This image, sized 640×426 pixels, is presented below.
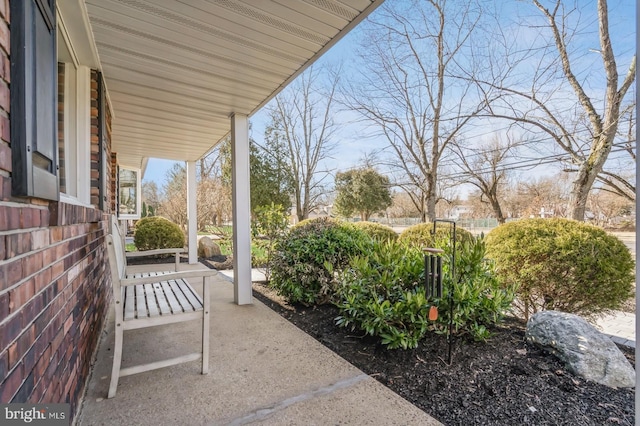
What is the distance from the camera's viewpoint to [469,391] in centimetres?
194

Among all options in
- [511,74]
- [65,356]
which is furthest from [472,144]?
[65,356]

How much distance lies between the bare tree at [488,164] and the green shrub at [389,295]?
8.53 metres

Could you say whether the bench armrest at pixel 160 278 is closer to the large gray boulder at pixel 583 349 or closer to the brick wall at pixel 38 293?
the brick wall at pixel 38 293

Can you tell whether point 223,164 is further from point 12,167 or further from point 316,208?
point 12,167

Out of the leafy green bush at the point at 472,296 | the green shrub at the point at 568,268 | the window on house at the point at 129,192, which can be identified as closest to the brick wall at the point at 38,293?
the leafy green bush at the point at 472,296

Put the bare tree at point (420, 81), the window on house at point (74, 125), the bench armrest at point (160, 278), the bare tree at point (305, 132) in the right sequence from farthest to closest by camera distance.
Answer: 1. the bare tree at point (305, 132)
2. the bare tree at point (420, 81)
3. the window on house at point (74, 125)
4. the bench armrest at point (160, 278)

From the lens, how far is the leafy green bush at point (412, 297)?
2332mm

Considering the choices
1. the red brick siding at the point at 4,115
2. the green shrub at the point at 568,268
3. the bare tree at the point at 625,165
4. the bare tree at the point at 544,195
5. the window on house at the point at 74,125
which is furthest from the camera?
the bare tree at the point at 544,195

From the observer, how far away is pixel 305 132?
15.5 metres

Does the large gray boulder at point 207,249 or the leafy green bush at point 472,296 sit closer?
the leafy green bush at point 472,296

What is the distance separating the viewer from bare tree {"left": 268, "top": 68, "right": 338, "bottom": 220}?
14867mm

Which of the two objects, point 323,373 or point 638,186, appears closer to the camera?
point 638,186

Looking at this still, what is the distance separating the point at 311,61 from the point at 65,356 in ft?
8.36

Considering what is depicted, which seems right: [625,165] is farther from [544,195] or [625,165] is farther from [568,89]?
[544,195]
